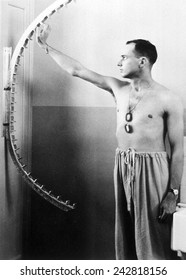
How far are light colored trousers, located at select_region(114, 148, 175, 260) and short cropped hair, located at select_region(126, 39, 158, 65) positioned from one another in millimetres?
329

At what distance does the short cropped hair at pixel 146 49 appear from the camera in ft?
4.92

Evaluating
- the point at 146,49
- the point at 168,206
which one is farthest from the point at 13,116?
the point at 168,206

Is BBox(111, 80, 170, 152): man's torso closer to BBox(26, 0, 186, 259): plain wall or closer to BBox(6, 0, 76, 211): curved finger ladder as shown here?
BBox(26, 0, 186, 259): plain wall

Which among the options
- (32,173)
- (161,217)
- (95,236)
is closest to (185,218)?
(161,217)

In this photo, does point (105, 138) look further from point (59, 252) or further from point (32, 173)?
point (59, 252)

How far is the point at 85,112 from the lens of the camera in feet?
5.25

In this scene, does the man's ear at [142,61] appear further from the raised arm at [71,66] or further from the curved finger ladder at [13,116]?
the curved finger ladder at [13,116]

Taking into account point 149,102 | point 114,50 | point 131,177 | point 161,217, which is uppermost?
point 114,50

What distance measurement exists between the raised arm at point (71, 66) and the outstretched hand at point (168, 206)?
1.41ft

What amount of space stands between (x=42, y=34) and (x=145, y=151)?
568 millimetres

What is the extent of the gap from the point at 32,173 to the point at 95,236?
Result: 34 centimetres

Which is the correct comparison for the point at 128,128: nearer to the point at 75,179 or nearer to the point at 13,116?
the point at 75,179

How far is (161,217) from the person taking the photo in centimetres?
152

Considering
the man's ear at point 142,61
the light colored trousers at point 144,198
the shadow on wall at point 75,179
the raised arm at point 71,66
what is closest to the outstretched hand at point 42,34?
the raised arm at point 71,66
